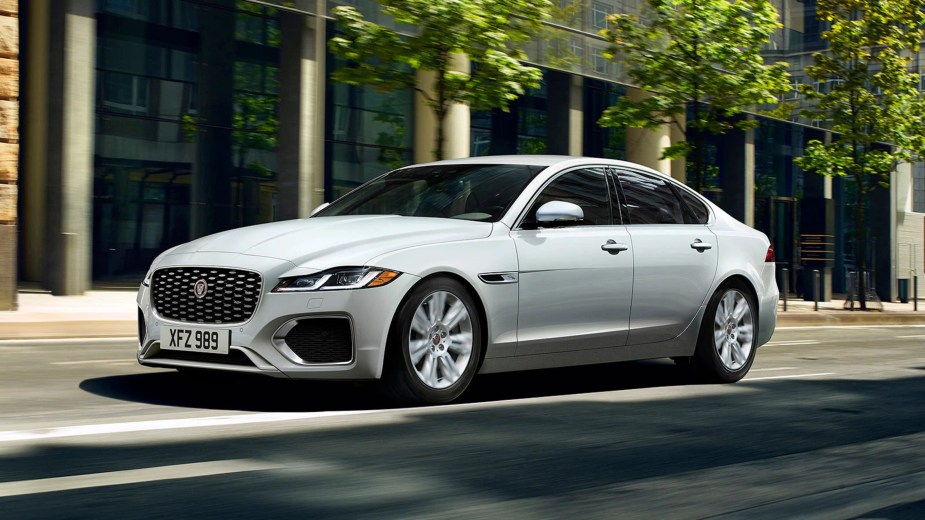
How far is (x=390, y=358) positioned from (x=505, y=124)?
24.1 m

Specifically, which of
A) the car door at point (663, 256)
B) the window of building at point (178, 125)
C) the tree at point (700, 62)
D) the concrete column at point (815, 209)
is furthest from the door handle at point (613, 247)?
the concrete column at point (815, 209)

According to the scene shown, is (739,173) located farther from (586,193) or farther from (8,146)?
(586,193)

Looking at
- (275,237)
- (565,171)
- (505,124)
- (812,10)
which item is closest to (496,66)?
(565,171)

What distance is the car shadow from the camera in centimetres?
705

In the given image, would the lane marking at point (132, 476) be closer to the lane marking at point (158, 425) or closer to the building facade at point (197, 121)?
the lane marking at point (158, 425)

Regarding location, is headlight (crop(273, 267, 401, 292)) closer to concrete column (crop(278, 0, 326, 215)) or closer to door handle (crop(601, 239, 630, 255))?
door handle (crop(601, 239, 630, 255))

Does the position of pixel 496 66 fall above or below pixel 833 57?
below

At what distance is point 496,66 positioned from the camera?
16281mm

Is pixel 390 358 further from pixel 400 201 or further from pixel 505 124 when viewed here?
pixel 505 124

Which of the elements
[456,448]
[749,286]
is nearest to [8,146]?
[749,286]

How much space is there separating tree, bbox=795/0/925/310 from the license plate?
23334mm

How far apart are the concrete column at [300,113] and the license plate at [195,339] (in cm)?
1446

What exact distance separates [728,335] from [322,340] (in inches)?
147

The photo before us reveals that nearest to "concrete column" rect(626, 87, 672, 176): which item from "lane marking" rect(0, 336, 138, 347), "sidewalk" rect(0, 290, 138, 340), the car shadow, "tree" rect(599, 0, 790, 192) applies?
"tree" rect(599, 0, 790, 192)
